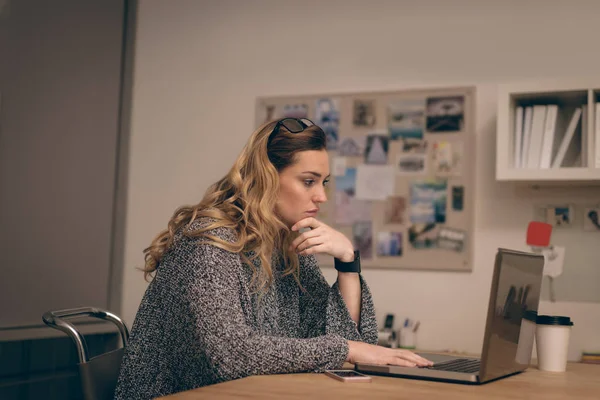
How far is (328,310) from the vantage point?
1823mm

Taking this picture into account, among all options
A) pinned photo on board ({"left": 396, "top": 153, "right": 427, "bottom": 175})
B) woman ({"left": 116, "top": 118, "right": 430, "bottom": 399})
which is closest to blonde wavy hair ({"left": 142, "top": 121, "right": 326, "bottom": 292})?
woman ({"left": 116, "top": 118, "right": 430, "bottom": 399})

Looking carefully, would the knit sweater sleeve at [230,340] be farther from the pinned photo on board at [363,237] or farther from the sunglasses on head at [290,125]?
the pinned photo on board at [363,237]

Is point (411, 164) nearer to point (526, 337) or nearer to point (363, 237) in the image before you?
point (363, 237)

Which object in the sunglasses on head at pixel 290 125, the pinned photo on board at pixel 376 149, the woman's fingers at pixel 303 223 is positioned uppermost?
the pinned photo on board at pixel 376 149

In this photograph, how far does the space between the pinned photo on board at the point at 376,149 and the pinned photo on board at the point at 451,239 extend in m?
0.39

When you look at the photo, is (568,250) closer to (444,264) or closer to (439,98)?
(444,264)

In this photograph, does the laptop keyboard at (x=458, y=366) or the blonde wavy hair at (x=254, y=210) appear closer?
the laptop keyboard at (x=458, y=366)

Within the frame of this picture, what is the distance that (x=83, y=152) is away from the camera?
303 cm

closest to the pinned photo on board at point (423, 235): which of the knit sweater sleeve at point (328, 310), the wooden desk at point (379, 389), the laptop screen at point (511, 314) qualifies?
the knit sweater sleeve at point (328, 310)

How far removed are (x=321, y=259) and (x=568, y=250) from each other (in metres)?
1.01

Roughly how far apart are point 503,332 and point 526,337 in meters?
0.23

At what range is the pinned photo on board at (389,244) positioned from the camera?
286 cm

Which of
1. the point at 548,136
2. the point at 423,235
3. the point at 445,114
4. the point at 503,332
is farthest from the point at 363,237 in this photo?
the point at 503,332

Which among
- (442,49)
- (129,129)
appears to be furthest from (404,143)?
(129,129)
